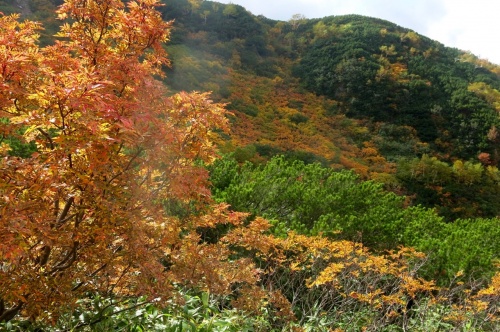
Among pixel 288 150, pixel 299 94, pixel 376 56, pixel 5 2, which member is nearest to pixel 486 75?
pixel 376 56

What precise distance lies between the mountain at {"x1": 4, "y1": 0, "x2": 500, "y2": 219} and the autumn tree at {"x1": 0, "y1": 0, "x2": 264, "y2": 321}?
9.77 metres

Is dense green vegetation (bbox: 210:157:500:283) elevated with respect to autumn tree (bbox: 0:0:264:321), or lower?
lower

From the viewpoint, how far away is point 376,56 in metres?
32.2

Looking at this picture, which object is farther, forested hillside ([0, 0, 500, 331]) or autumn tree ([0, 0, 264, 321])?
forested hillside ([0, 0, 500, 331])

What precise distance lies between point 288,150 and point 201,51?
47.2ft

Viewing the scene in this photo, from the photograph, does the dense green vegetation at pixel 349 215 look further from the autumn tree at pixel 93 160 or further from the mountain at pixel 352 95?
the mountain at pixel 352 95

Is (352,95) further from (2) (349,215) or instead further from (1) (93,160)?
(1) (93,160)

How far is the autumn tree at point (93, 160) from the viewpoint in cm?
208

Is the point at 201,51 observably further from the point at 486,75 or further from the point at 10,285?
the point at 10,285

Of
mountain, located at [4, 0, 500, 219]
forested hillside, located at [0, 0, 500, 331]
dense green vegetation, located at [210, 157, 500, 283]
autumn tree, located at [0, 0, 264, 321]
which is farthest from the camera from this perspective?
mountain, located at [4, 0, 500, 219]

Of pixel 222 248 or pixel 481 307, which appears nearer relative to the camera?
pixel 222 248

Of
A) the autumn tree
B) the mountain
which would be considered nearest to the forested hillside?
the autumn tree

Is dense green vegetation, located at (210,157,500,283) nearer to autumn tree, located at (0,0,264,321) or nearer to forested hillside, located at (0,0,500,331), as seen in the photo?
forested hillside, located at (0,0,500,331)

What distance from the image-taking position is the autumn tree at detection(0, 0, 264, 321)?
6.84 feet
